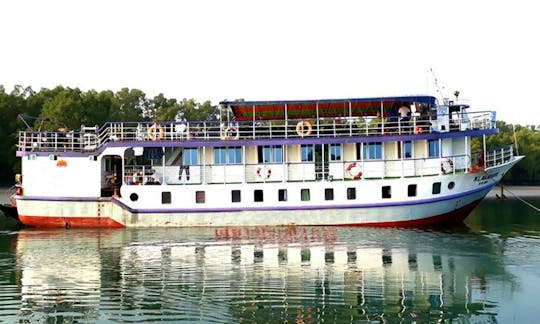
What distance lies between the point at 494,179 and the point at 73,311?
931 inches

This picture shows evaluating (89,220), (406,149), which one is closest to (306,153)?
(406,149)

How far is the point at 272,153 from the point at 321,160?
270 centimetres

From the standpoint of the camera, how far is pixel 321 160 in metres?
32.4

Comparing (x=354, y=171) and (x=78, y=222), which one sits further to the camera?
(x=78, y=222)

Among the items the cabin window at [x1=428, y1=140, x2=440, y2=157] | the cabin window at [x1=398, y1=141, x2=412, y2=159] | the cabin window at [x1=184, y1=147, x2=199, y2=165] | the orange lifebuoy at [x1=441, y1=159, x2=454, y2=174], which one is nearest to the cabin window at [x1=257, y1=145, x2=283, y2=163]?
the cabin window at [x1=184, y1=147, x2=199, y2=165]

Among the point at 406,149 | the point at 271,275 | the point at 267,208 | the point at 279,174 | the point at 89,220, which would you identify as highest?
the point at 406,149

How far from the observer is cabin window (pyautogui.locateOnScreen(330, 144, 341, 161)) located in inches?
1262

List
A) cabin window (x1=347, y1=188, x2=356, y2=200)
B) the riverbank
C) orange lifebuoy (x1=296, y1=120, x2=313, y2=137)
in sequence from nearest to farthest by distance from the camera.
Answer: cabin window (x1=347, y1=188, x2=356, y2=200) < orange lifebuoy (x1=296, y1=120, x2=313, y2=137) < the riverbank

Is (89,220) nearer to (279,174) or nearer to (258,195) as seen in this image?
(258,195)

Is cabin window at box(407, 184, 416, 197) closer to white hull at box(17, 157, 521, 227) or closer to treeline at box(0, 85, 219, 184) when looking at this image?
white hull at box(17, 157, 521, 227)

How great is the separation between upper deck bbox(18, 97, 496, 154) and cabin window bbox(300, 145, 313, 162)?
0.80 metres

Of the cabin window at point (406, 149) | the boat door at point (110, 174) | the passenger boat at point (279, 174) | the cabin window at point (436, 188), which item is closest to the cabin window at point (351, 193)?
the passenger boat at point (279, 174)

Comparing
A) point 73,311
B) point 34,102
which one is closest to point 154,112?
point 34,102

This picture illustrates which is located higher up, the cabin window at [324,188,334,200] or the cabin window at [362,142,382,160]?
the cabin window at [362,142,382,160]
